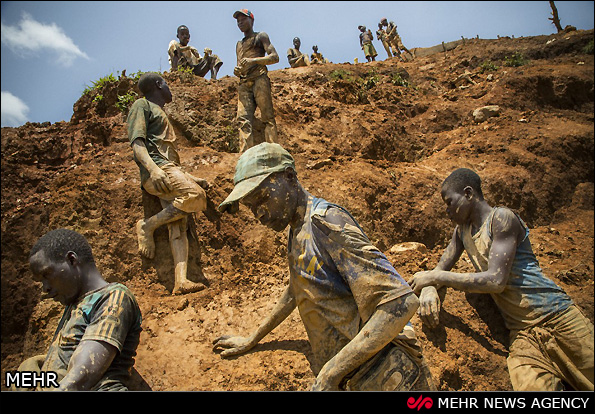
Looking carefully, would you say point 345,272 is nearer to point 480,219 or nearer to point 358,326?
point 358,326

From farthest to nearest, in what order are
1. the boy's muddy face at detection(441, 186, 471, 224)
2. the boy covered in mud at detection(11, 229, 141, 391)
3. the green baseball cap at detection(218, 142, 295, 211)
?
1. the boy's muddy face at detection(441, 186, 471, 224)
2. the green baseball cap at detection(218, 142, 295, 211)
3. the boy covered in mud at detection(11, 229, 141, 391)

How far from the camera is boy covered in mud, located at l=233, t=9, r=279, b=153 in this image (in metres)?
7.15

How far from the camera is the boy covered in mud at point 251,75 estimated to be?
7148 millimetres

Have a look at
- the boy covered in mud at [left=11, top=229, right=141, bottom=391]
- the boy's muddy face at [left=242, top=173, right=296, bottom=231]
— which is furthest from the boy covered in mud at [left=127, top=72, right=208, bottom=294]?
the boy's muddy face at [left=242, top=173, right=296, bottom=231]

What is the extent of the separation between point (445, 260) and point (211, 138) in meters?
4.70

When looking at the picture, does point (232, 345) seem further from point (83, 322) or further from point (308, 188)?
point (308, 188)

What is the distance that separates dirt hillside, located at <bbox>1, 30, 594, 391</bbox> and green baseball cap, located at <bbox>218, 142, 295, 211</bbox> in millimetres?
1539

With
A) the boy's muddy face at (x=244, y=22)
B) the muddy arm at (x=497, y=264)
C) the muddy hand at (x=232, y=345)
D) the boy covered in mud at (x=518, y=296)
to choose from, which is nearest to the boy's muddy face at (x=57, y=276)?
the muddy hand at (x=232, y=345)

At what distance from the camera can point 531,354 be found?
3803 mm

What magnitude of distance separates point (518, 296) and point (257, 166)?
256cm

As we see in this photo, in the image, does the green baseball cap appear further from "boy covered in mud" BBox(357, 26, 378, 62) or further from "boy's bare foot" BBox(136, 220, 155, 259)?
"boy covered in mud" BBox(357, 26, 378, 62)

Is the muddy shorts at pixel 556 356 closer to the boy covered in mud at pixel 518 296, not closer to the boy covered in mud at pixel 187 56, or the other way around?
the boy covered in mud at pixel 518 296
